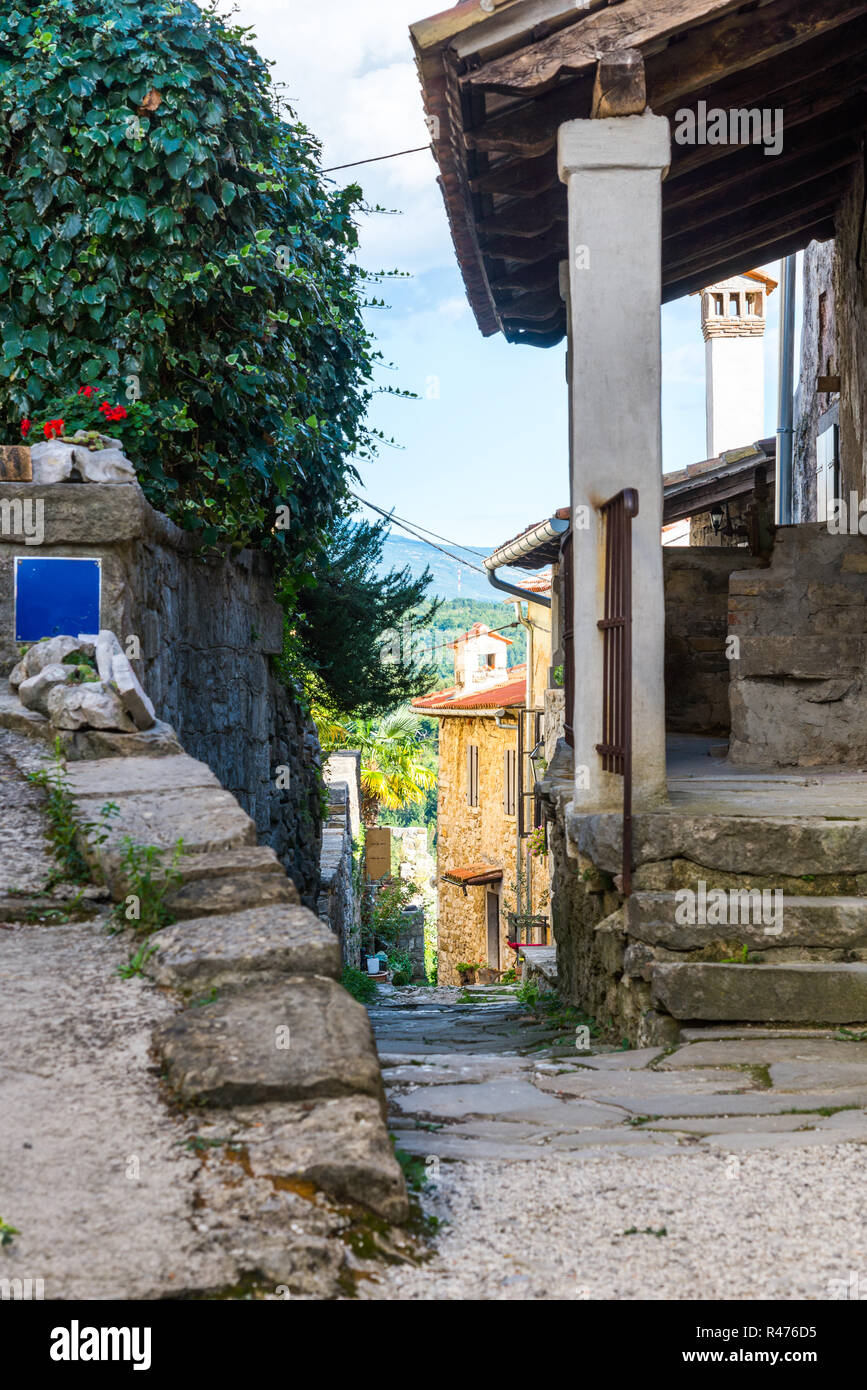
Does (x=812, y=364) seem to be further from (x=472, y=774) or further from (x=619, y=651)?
(x=472, y=774)

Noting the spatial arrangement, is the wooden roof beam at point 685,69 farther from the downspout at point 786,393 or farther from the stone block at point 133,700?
the downspout at point 786,393

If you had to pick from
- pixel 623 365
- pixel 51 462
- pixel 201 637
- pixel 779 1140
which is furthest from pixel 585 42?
pixel 779 1140

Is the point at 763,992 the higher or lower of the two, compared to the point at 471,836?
higher

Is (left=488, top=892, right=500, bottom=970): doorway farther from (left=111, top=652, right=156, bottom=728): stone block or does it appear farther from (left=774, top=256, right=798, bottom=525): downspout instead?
(left=111, top=652, right=156, bottom=728): stone block

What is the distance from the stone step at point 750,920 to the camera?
3.72 m

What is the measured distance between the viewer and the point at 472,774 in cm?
2208

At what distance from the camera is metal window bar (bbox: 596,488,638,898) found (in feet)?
12.9

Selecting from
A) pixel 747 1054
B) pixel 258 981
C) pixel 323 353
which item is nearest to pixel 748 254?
pixel 323 353

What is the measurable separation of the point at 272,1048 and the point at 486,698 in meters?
19.3

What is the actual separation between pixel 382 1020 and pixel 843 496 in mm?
4264

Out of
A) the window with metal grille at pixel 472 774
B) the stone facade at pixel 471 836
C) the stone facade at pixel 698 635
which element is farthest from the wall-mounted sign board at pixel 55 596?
the window with metal grille at pixel 472 774

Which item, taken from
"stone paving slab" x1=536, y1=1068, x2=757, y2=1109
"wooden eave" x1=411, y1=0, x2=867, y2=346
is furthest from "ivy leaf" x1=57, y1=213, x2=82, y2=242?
"stone paving slab" x1=536, y1=1068, x2=757, y2=1109

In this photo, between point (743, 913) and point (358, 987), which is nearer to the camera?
point (743, 913)

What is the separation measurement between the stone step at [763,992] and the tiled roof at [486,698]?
51.4 feet
